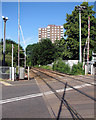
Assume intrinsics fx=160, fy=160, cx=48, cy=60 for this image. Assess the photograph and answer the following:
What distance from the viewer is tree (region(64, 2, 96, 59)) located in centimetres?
3416

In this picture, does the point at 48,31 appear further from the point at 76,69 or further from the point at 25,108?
the point at 25,108

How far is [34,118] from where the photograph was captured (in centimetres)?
453

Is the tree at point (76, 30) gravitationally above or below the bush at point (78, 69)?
above

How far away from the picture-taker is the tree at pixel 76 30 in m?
34.2

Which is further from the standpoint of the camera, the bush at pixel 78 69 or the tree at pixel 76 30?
the tree at pixel 76 30

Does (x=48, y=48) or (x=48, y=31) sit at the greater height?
(x=48, y=31)

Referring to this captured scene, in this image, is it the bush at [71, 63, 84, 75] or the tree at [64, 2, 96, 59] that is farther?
the tree at [64, 2, 96, 59]

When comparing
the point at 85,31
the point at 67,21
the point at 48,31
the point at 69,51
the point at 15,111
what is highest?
the point at 48,31

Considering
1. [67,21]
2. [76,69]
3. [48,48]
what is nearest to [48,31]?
[48,48]

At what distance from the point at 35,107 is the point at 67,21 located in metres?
34.0

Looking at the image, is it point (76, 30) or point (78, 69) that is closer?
point (78, 69)

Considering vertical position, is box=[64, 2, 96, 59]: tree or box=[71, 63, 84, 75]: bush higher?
box=[64, 2, 96, 59]: tree

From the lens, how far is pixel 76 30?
34469mm

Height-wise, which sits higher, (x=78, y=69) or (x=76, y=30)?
(x=76, y=30)
